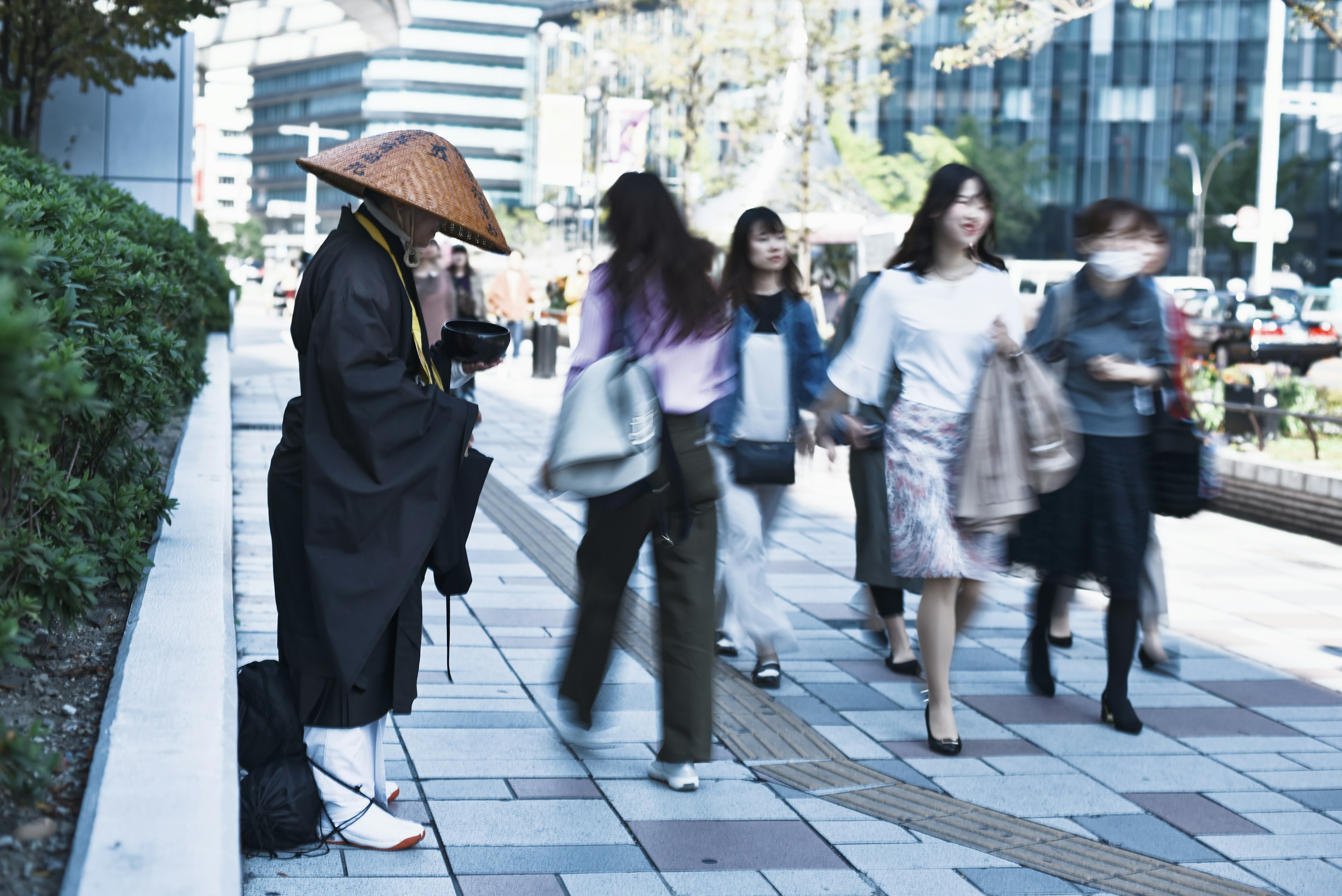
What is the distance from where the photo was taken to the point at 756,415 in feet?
18.0

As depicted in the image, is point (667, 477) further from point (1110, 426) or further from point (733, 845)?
point (1110, 426)

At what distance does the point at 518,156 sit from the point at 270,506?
120 meters

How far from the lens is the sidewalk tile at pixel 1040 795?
4211 millimetres

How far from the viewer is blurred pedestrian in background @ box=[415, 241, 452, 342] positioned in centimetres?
980

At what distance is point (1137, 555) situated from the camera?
5.04 meters

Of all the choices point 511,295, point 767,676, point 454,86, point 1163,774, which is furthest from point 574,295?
point 454,86

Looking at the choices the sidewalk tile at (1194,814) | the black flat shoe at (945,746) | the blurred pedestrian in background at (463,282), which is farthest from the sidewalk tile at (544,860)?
the blurred pedestrian in background at (463,282)

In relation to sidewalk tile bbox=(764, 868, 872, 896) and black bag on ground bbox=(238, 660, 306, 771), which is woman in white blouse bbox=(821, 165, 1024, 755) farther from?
black bag on ground bbox=(238, 660, 306, 771)

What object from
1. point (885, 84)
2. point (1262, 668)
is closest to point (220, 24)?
point (885, 84)

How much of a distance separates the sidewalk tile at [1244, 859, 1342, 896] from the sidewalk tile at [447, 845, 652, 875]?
63.1 inches

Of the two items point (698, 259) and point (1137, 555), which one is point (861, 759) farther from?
point (698, 259)

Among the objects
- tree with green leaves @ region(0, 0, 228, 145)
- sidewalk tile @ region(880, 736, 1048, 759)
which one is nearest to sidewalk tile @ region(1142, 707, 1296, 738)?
sidewalk tile @ region(880, 736, 1048, 759)

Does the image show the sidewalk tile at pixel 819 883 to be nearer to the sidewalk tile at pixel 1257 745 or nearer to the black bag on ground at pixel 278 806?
the black bag on ground at pixel 278 806

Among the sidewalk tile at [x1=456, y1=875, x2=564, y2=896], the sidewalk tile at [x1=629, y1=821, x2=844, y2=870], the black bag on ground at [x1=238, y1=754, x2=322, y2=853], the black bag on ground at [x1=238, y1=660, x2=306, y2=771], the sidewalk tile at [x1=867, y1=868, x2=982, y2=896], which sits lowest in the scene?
the sidewalk tile at [x1=867, y1=868, x2=982, y2=896]
